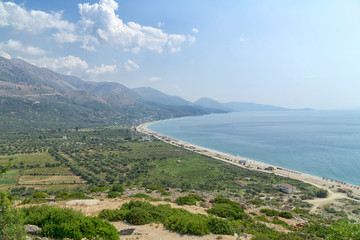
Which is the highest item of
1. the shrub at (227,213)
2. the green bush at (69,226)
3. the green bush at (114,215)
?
the green bush at (69,226)

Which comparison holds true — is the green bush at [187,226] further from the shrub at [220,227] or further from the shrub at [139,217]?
the shrub at [139,217]

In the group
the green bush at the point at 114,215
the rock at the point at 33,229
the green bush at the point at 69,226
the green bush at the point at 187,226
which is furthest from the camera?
the green bush at the point at 114,215

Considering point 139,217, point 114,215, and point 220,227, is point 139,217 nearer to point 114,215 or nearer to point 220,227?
point 114,215

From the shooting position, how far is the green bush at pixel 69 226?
9352 mm

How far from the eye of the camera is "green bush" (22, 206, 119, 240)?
9.35 meters

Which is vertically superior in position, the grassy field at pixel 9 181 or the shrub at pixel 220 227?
the shrub at pixel 220 227

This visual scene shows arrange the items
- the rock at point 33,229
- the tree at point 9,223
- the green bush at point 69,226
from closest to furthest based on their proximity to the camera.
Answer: the tree at point 9,223
the rock at point 33,229
the green bush at point 69,226

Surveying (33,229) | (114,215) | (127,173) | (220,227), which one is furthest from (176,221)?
(127,173)

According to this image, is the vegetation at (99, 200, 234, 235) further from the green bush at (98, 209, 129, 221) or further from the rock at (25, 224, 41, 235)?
the rock at (25, 224, 41, 235)

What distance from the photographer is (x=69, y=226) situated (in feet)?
30.9

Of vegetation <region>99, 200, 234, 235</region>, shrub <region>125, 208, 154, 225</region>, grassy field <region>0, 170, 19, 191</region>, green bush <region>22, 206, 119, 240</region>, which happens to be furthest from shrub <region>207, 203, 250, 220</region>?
grassy field <region>0, 170, 19, 191</region>

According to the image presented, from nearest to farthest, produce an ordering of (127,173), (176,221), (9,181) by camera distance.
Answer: (176,221)
(9,181)
(127,173)

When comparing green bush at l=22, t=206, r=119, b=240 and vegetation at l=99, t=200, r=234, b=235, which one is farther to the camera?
vegetation at l=99, t=200, r=234, b=235

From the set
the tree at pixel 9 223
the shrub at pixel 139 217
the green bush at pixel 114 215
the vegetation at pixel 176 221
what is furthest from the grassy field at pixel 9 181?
the tree at pixel 9 223
